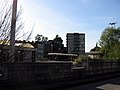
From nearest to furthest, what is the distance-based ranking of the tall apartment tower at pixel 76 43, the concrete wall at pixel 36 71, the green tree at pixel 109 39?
the concrete wall at pixel 36 71 < the green tree at pixel 109 39 < the tall apartment tower at pixel 76 43

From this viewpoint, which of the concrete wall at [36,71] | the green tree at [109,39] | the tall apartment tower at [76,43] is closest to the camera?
the concrete wall at [36,71]

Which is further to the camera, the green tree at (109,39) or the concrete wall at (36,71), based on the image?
the green tree at (109,39)

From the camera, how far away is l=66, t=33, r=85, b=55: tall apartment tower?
11369cm

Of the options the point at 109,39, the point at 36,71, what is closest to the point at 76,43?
the point at 109,39

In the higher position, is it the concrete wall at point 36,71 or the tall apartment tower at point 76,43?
the tall apartment tower at point 76,43

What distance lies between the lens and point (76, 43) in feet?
376

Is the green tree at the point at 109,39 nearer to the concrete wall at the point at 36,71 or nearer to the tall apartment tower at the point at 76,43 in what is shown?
the concrete wall at the point at 36,71

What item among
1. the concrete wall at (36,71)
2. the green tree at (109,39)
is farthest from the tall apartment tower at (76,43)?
the concrete wall at (36,71)

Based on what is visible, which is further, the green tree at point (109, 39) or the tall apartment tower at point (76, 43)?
the tall apartment tower at point (76, 43)

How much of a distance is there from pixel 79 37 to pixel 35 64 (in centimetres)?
10104

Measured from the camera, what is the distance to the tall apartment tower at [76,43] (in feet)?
373


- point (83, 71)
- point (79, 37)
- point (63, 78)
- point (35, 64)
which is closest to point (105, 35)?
point (83, 71)

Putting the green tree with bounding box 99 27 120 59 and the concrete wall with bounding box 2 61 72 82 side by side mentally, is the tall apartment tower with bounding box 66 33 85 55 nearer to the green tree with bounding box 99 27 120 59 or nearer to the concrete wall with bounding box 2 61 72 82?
the green tree with bounding box 99 27 120 59

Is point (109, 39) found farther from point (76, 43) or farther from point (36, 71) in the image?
point (76, 43)
